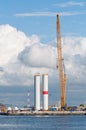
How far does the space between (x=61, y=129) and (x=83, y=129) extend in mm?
6320

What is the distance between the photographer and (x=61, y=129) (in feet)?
643

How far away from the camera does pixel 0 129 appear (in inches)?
7530

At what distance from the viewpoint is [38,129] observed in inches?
7761

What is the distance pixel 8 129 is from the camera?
7480 inches

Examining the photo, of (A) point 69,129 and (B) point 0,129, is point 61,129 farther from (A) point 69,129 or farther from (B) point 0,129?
(B) point 0,129

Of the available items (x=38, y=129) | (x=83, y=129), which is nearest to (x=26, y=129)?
(x=38, y=129)

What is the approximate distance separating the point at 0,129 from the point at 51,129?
14973mm

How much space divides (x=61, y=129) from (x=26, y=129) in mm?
10194

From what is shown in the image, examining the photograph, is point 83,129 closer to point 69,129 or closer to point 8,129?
point 69,129

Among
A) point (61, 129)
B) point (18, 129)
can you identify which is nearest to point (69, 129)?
point (61, 129)

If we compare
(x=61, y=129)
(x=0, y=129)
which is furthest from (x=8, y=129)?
(x=61, y=129)

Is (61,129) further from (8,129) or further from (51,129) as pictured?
(8,129)

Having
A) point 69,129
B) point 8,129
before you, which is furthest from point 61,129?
point 8,129
